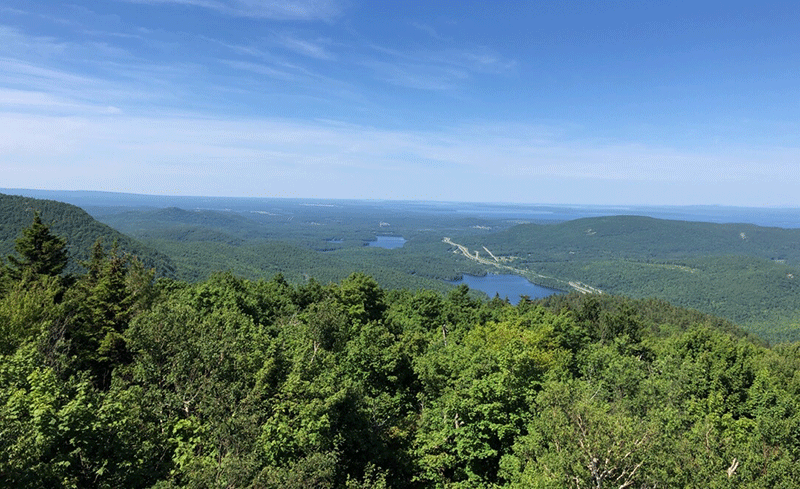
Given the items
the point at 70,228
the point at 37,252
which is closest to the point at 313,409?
the point at 37,252

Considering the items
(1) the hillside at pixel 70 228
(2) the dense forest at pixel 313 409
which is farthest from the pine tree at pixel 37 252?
(1) the hillside at pixel 70 228

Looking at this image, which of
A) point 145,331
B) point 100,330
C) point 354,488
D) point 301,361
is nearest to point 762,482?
point 354,488

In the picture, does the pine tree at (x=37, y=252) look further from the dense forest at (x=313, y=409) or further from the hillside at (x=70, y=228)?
the hillside at (x=70, y=228)

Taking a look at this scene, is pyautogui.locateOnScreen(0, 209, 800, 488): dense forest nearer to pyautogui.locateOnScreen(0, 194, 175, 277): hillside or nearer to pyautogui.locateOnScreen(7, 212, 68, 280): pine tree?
pyautogui.locateOnScreen(7, 212, 68, 280): pine tree

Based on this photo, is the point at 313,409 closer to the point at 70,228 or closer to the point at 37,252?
the point at 37,252

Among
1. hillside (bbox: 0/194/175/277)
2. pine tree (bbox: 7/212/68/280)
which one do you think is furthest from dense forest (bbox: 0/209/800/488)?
hillside (bbox: 0/194/175/277)

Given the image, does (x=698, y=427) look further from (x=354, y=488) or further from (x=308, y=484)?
(x=308, y=484)
